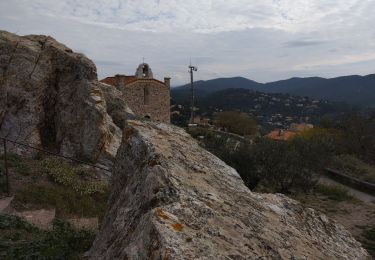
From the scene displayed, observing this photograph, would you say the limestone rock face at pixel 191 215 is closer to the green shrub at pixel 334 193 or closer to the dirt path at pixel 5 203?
the dirt path at pixel 5 203

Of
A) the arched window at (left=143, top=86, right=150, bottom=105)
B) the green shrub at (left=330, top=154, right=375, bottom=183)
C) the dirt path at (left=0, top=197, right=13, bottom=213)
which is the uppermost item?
the arched window at (left=143, top=86, right=150, bottom=105)

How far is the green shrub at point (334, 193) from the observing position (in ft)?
54.5

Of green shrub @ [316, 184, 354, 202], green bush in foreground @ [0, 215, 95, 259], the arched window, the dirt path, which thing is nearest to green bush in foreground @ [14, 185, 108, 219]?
the dirt path

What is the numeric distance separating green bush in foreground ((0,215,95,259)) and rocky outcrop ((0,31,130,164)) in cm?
633

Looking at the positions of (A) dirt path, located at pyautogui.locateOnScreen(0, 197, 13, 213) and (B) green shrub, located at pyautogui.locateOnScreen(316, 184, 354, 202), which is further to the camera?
(B) green shrub, located at pyautogui.locateOnScreen(316, 184, 354, 202)

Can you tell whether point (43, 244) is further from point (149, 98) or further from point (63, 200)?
point (149, 98)

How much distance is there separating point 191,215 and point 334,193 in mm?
15964

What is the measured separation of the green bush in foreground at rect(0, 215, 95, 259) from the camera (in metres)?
4.43

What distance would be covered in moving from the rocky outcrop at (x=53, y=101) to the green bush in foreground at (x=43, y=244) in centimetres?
633

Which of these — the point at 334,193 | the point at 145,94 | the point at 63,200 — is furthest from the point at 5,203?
the point at 145,94

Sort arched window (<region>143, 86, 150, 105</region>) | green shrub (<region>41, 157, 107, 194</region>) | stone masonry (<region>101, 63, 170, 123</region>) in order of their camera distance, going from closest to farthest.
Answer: green shrub (<region>41, 157, 107, 194</region>) < stone masonry (<region>101, 63, 170, 123</region>) < arched window (<region>143, 86, 150, 105</region>)

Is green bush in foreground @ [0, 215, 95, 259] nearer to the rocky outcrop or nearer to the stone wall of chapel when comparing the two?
the rocky outcrop

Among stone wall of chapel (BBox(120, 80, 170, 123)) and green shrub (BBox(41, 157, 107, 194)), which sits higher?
stone wall of chapel (BBox(120, 80, 170, 123))

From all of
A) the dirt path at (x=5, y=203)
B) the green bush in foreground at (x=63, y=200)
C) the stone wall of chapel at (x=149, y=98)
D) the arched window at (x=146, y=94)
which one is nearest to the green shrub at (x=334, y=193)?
the green bush in foreground at (x=63, y=200)
